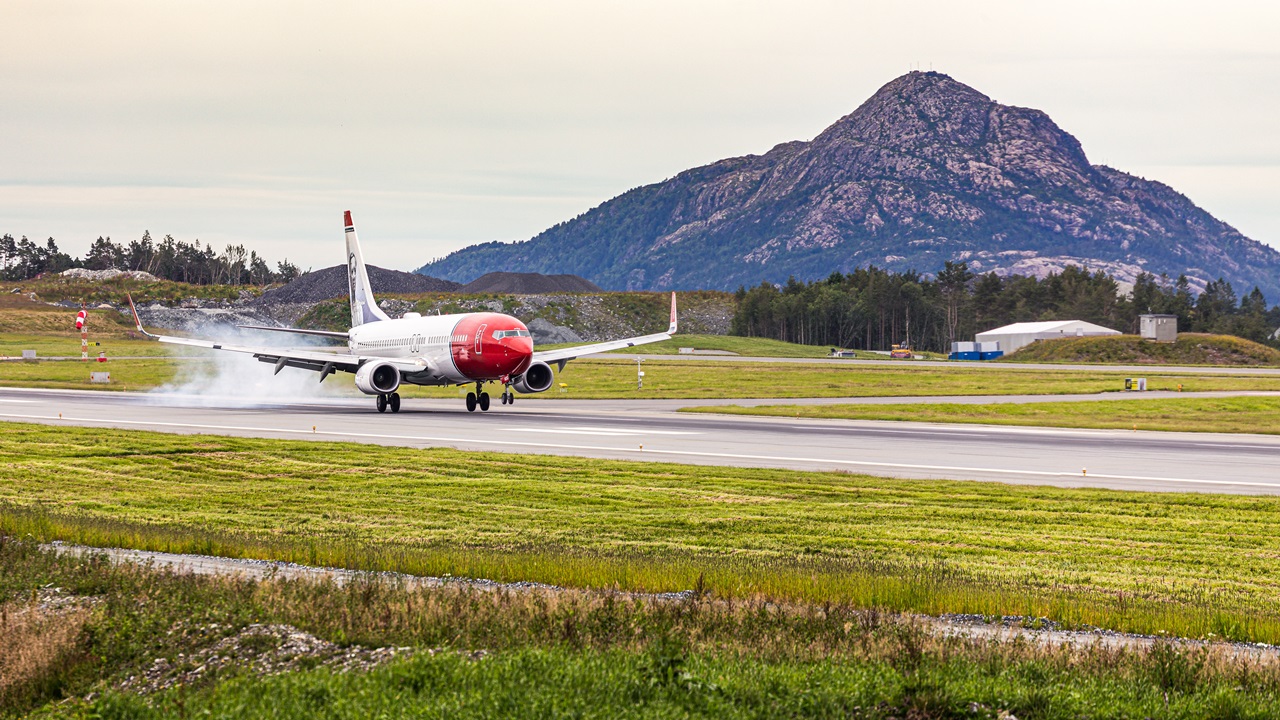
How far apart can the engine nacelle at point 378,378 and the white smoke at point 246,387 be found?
887 cm

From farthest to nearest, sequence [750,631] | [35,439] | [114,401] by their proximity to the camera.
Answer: [114,401], [35,439], [750,631]

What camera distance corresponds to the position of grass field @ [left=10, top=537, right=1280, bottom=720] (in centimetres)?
978

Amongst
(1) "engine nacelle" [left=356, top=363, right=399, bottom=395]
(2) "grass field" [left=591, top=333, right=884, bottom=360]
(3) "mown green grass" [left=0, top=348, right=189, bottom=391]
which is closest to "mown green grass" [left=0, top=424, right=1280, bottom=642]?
(1) "engine nacelle" [left=356, top=363, right=399, bottom=395]

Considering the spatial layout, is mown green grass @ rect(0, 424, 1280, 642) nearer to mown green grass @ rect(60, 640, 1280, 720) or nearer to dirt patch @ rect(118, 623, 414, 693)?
mown green grass @ rect(60, 640, 1280, 720)

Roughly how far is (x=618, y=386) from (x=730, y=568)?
213 feet

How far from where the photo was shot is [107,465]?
33719 millimetres

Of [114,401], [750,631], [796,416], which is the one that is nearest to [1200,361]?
[796,416]

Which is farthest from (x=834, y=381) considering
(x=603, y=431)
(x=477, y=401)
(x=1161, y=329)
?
(x=1161, y=329)

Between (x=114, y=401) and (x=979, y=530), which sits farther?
(x=114, y=401)

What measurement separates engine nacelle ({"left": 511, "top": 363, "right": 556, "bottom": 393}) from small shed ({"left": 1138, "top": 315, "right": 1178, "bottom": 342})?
111 m

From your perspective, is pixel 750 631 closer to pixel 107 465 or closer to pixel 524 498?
pixel 524 498

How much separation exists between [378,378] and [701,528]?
35.9 meters

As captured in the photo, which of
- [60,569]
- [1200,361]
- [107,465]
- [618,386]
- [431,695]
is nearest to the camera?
[431,695]

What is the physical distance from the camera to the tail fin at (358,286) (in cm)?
6744
